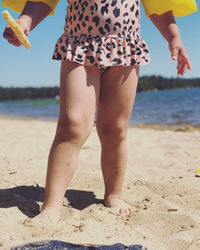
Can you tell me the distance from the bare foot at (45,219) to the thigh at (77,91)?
0.46 meters

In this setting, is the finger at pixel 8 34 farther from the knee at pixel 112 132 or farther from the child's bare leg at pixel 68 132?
the knee at pixel 112 132

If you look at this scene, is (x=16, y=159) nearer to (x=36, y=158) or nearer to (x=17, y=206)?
(x=36, y=158)

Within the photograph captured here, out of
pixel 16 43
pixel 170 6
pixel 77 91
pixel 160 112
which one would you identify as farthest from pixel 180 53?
pixel 160 112

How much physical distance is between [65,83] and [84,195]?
0.88m

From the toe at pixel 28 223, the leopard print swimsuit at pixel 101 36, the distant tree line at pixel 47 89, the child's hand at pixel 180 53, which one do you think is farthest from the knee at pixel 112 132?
the distant tree line at pixel 47 89

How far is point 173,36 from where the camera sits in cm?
176

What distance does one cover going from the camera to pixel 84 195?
6.73 ft

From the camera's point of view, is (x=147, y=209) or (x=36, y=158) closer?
(x=147, y=209)

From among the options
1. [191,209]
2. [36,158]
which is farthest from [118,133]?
[36,158]

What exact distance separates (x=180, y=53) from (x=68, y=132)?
0.82m

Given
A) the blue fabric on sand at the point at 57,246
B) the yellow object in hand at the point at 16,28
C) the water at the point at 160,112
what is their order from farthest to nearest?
the water at the point at 160,112, the yellow object in hand at the point at 16,28, the blue fabric on sand at the point at 57,246

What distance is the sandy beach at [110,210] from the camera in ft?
4.38

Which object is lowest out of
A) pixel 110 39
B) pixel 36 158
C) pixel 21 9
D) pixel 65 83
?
pixel 36 158

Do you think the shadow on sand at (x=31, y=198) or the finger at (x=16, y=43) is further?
the shadow on sand at (x=31, y=198)
